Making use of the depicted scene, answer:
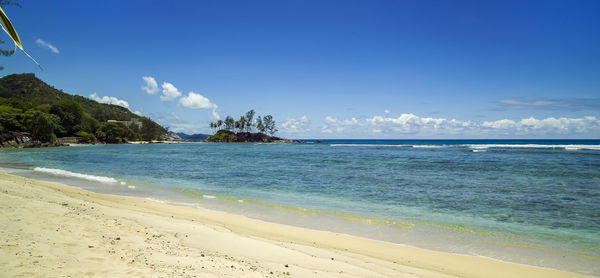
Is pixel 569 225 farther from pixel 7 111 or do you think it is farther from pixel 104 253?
pixel 7 111

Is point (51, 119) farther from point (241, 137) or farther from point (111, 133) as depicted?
point (241, 137)

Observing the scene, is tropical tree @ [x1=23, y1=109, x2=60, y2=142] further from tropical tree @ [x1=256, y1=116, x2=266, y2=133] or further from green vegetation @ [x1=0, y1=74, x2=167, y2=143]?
tropical tree @ [x1=256, y1=116, x2=266, y2=133]

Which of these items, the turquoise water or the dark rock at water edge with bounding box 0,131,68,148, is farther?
the dark rock at water edge with bounding box 0,131,68,148

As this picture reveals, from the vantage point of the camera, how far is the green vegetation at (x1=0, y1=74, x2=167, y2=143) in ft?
239

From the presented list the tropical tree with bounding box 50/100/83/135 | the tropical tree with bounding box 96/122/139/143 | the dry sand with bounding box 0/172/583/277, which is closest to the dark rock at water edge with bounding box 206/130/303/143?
the tropical tree with bounding box 96/122/139/143

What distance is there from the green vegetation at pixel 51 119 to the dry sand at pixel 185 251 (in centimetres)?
8207

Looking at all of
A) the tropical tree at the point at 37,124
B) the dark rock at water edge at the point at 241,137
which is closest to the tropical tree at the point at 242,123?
the dark rock at water edge at the point at 241,137

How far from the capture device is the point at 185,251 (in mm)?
6430

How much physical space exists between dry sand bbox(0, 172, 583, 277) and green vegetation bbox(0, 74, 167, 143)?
82.1 m

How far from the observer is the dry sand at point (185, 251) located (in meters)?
5.20

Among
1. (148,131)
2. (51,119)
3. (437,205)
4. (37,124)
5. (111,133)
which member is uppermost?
(51,119)

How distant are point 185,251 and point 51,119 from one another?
99.3 m

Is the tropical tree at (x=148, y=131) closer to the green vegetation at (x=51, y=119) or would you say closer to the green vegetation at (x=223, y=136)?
the green vegetation at (x=51, y=119)

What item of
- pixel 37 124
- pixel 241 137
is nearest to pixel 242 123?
pixel 241 137
